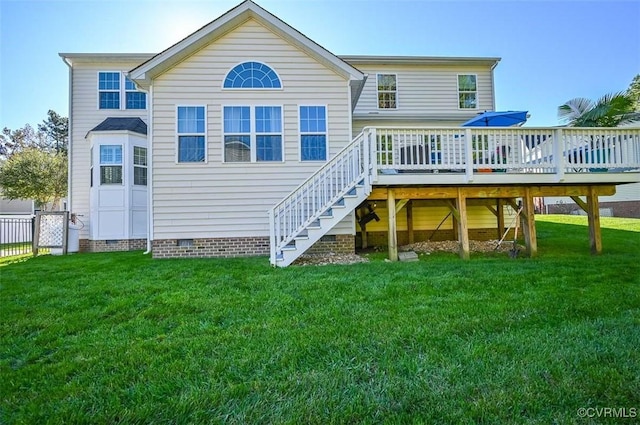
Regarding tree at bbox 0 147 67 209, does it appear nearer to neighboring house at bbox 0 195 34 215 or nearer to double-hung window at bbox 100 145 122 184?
neighboring house at bbox 0 195 34 215

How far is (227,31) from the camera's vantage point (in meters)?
8.45

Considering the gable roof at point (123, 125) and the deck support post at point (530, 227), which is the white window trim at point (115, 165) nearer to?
the gable roof at point (123, 125)

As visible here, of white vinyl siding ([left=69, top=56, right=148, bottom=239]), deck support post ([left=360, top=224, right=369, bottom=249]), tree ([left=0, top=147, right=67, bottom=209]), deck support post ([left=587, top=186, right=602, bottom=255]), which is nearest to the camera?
deck support post ([left=587, top=186, right=602, bottom=255])

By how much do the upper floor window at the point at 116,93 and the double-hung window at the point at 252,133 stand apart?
Answer: 5535 millimetres

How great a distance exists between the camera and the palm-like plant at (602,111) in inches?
392

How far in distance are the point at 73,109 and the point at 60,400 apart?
41.2 ft

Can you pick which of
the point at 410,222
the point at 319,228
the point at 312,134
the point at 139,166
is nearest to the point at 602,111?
the point at 410,222

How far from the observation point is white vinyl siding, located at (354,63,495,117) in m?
12.7

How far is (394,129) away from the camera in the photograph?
7113mm

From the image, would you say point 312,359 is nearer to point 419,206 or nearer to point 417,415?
point 417,415

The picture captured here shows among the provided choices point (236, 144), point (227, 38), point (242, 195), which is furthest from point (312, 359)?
point (227, 38)

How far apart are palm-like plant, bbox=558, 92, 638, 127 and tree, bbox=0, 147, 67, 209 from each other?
27.9 m

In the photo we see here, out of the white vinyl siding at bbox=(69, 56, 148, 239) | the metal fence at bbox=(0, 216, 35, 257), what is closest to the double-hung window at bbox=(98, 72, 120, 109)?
the white vinyl siding at bbox=(69, 56, 148, 239)

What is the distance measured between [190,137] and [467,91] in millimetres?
10134
